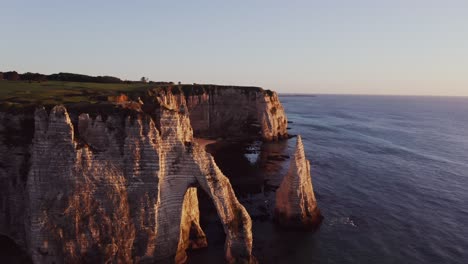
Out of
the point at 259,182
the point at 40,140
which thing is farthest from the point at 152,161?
the point at 259,182

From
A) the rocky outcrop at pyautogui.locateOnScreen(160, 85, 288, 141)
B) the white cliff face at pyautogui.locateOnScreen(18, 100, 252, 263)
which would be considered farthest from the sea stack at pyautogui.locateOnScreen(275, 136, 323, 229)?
the rocky outcrop at pyautogui.locateOnScreen(160, 85, 288, 141)

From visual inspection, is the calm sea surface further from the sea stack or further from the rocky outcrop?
the rocky outcrop

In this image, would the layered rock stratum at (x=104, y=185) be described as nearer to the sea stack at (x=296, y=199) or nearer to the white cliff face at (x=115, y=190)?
the white cliff face at (x=115, y=190)

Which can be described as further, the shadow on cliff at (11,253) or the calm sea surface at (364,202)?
the calm sea surface at (364,202)

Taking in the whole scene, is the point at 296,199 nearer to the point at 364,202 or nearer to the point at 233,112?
the point at 364,202

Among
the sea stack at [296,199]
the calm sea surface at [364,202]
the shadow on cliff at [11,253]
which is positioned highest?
the sea stack at [296,199]

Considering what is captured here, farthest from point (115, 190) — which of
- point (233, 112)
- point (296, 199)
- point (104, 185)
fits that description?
point (233, 112)

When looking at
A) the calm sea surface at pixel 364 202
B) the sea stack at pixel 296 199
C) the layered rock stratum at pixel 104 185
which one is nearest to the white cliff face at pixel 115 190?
the layered rock stratum at pixel 104 185

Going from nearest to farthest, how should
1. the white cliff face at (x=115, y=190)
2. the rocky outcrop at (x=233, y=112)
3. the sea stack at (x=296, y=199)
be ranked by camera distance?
the white cliff face at (x=115, y=190), the sea stack at (x=296, y=199), the rocky outcrop at (x=233, y=112)
